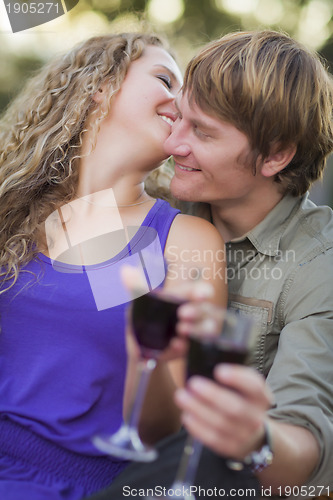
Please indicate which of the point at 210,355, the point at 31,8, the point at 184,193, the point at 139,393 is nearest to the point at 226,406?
the point at 210,355

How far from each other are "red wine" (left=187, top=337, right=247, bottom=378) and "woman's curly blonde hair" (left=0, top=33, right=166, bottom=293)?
1.02 m

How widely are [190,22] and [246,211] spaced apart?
4.59 m

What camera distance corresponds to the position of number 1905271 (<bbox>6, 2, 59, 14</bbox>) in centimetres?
266

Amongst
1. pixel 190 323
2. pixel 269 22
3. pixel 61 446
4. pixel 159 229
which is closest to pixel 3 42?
pixel 269 22

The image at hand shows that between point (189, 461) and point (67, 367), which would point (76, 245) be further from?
point (189, 461)

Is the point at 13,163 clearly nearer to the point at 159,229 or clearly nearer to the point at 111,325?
the point at 159,229

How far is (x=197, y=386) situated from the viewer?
934 millimetres

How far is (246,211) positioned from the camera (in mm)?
2068

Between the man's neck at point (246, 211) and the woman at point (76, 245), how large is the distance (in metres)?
0.30

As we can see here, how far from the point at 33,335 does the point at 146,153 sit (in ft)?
2.52

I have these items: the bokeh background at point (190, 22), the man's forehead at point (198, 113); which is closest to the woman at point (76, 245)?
the man's forehead at point (198, 113)

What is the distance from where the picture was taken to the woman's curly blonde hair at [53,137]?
1.95m

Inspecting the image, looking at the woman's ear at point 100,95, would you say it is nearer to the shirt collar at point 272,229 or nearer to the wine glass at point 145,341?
the shirt collar at point 272,229

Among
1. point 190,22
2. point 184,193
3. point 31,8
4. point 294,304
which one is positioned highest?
point 31,8
